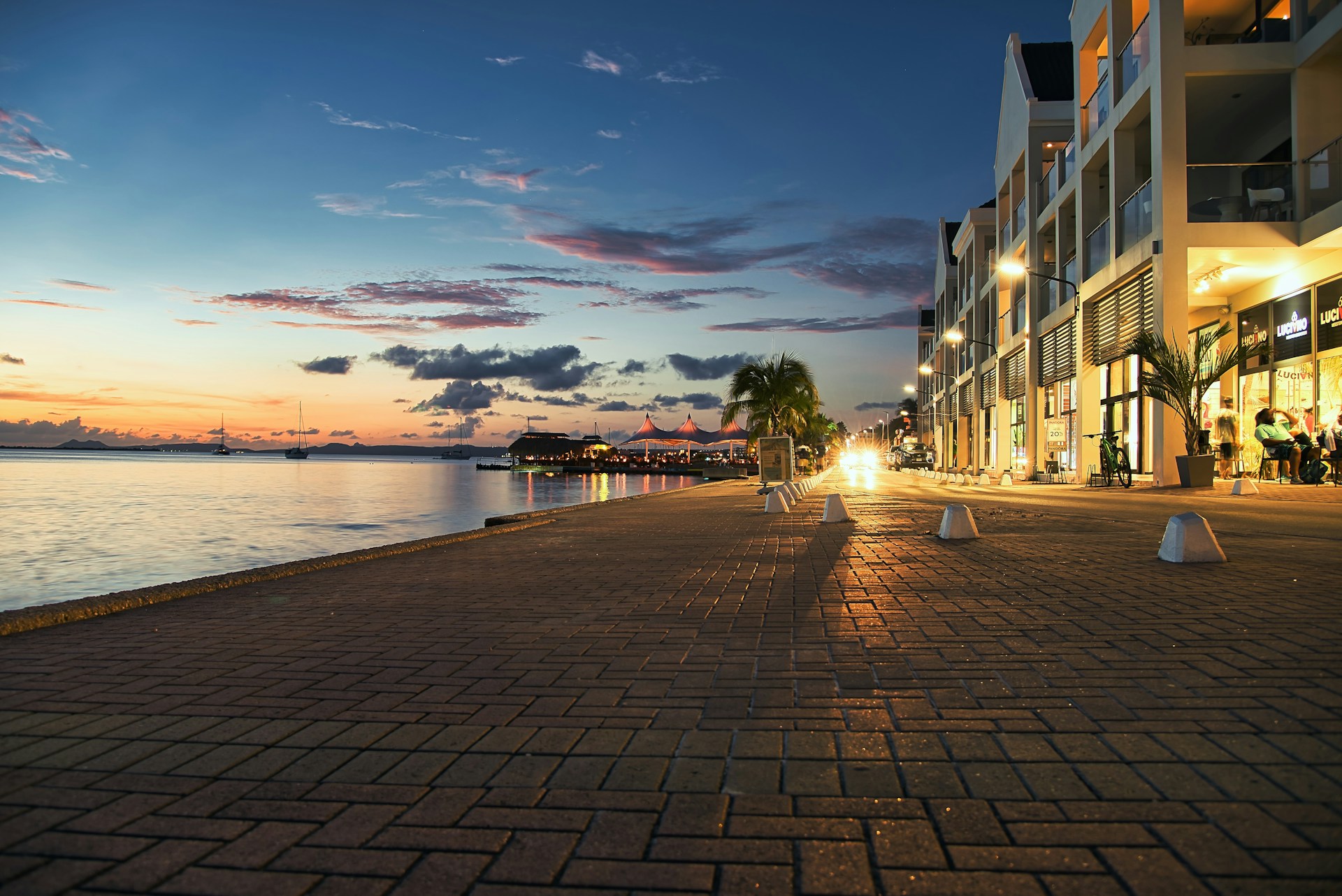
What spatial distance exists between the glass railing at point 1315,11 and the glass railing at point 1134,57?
3265 mm

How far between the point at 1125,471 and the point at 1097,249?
8616 millimetres

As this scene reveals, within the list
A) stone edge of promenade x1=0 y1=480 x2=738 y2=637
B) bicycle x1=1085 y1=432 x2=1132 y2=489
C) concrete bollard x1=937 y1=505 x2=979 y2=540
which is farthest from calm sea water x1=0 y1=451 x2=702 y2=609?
bicycle x1=1085 y1=432 x2=1132 y2=489

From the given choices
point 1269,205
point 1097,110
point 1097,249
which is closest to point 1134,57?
point 1097,110

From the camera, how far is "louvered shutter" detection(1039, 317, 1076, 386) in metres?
31.8

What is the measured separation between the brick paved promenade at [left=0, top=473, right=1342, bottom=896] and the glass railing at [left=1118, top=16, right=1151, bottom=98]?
826 inches

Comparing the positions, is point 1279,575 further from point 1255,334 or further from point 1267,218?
point 1255,334

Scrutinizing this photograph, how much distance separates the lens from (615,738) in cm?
355

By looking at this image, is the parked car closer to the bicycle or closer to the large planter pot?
the bicycle

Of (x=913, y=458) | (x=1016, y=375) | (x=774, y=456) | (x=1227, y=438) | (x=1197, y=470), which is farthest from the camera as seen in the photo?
(x=913, y=458)

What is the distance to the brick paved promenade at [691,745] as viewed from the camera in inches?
97.5

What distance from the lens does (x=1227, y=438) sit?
76.9 feet

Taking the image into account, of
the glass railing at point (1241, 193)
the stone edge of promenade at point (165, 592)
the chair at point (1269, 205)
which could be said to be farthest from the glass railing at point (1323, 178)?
the stone edge of promenade at point (165, 592)

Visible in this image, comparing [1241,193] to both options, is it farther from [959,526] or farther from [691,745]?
[691,745]

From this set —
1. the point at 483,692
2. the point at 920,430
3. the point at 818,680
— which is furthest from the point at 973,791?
the point at 920,430
